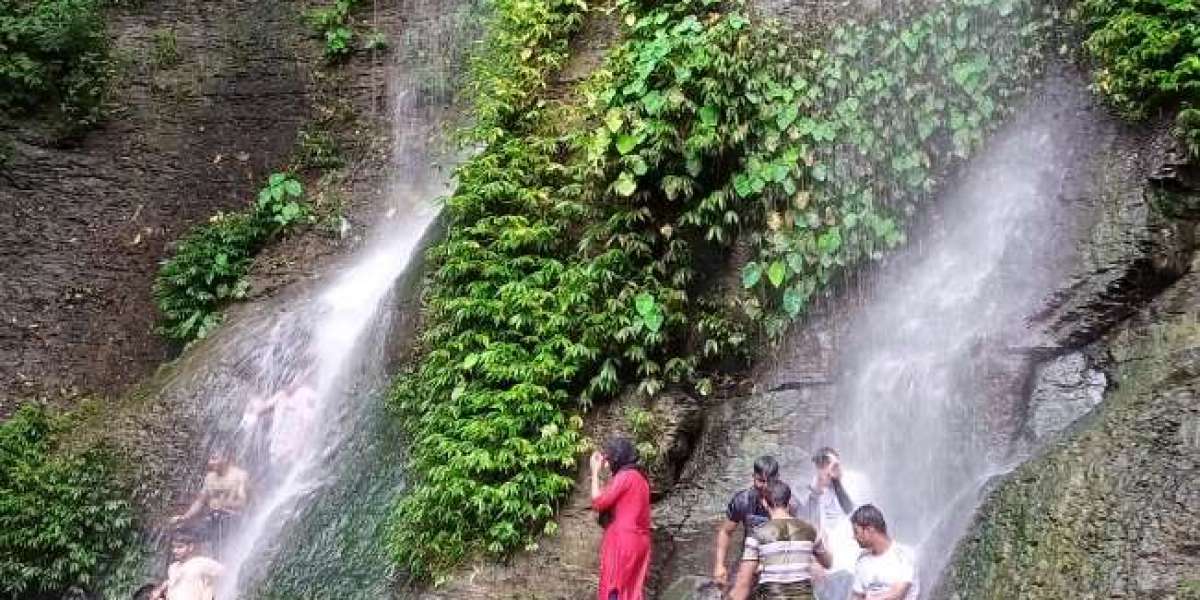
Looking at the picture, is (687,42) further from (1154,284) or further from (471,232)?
(1154,284)

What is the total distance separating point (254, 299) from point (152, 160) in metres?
3.46

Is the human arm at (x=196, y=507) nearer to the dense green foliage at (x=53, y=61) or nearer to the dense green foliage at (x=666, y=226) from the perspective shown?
the dense green foliage at (x=666, y=226)

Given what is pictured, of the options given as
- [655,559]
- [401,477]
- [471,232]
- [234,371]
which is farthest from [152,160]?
[655,559]

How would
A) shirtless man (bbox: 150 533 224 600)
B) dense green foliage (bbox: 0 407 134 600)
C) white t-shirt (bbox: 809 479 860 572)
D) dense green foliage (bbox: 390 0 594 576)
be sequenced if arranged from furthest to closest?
1. dense green foliage (bbox: 0 407 134 600)
2. dense green foliage (bbox: 390 0 594 576)
3. shirtless man (bbox: 150 533 224 600)
4. white t-shirt (bbox: 809 479 860 572)

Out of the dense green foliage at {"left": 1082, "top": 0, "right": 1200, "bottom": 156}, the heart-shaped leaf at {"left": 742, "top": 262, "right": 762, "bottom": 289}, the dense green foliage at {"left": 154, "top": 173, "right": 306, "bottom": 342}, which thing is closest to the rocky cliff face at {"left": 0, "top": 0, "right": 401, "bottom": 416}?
the dense green foliage at {"left": 154, "top": 173, "right": 306, "bottom": 342}

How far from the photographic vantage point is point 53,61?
1563 cm

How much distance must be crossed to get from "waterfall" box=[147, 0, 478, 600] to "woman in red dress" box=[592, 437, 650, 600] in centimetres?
256

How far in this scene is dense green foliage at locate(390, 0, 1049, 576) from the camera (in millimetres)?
9094

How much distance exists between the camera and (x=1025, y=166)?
929cm

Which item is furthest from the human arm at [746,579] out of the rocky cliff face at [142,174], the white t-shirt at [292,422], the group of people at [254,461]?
the rocky cliff face at [142,174]

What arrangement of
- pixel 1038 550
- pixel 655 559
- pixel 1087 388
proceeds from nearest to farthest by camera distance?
pixel 1038 550 < pixel 1087 388 < pixel 655 559

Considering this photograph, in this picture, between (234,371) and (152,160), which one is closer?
(234,371)

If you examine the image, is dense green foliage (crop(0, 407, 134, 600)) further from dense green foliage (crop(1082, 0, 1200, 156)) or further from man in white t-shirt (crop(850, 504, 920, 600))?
dense green foliage (crop(1082, 0, 1200, 156))

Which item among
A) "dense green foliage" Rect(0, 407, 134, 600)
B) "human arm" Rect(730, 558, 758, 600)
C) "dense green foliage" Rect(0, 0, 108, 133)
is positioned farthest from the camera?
"dense green foliage" Rect(0, 0, 108, 133)
